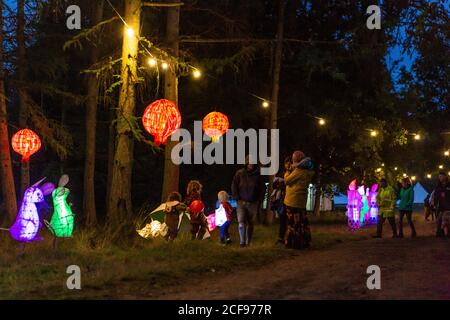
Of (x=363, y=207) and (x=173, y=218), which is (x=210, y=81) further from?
(x=173, y=218)

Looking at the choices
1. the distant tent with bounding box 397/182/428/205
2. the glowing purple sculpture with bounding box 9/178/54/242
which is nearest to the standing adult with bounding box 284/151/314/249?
the glowing purple sculpture with bounding box 9/178/54/242

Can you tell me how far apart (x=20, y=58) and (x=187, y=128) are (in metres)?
10.1

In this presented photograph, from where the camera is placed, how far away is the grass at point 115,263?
327 inches

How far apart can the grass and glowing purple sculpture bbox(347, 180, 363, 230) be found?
312 inches

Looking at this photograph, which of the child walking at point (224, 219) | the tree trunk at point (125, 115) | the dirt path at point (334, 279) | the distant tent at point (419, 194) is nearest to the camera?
the dirt path at point (334, 279)

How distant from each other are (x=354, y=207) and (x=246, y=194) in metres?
10.9

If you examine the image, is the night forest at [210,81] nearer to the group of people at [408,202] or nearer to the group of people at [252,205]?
the group of people at [252,205]

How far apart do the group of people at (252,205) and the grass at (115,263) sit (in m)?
0.39

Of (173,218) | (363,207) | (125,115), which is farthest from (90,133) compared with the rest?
(363,207)

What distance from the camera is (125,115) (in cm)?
1340

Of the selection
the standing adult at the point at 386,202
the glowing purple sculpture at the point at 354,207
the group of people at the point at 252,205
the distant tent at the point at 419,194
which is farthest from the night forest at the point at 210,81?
the distant tent at the point at 419,194

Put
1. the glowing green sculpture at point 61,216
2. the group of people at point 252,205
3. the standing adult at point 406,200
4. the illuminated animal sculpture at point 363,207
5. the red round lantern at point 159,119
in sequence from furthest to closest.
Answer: the illuminated animal sculpture at point 363,207, the standing adult at point 406,200, the group of people at point 252,205, the glowing green sculpture at point 61,216, the red round lantern at point 159,119

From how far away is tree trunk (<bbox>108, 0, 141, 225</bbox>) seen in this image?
13.5 metres

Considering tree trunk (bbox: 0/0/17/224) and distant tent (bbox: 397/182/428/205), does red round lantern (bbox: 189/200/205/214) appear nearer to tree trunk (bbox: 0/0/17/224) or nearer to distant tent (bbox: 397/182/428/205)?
tree trunk (bbox: 0/0/17/224)
